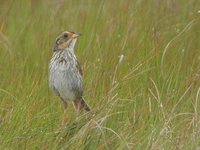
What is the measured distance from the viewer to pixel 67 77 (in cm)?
674

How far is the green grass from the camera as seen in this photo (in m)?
5.77

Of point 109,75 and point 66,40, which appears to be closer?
point 66,40

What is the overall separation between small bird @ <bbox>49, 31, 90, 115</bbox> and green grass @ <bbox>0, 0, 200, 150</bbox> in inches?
3.2

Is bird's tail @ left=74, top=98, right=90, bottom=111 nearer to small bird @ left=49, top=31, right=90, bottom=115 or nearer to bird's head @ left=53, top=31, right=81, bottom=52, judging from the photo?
small bird @ left=49, top=31, right=90, bottom=115

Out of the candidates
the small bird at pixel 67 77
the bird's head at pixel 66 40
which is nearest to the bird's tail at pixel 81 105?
the small bird at pixel 67 77

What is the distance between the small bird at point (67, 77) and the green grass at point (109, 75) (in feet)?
0.27

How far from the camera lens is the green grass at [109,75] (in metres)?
5.77

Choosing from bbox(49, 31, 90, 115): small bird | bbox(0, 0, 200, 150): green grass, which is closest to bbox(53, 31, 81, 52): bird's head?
bbox(49, 31, 90, 115): small bird

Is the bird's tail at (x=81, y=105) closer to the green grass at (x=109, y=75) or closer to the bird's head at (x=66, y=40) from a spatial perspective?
the green grass at (x=109, y=75)

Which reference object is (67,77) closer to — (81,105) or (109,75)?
(81,105)

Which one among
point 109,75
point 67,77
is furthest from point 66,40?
point 109,75

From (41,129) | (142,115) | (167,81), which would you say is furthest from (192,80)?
(41,129)

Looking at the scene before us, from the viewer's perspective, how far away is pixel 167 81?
681 cm

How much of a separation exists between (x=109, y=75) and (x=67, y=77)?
47cm
